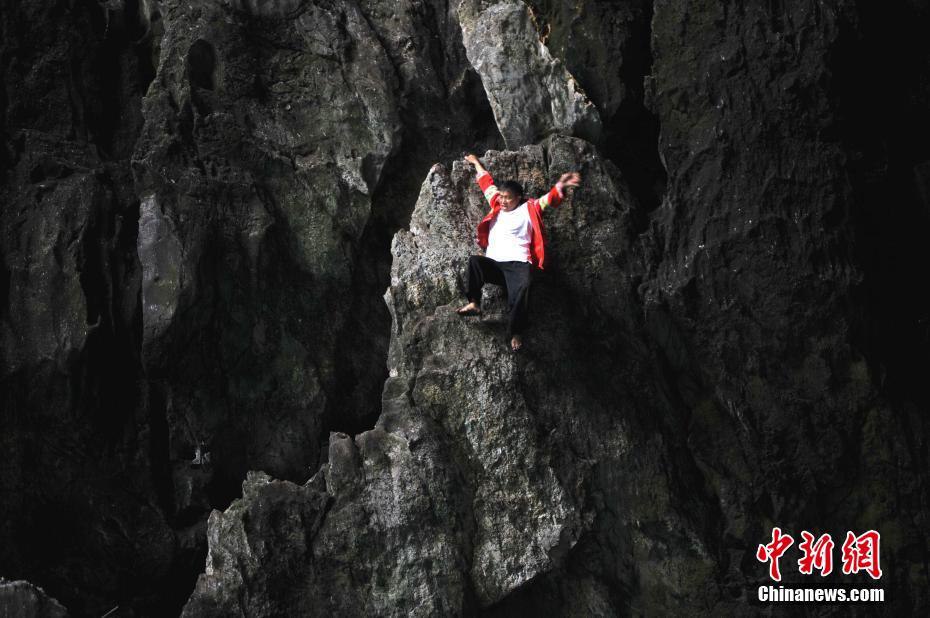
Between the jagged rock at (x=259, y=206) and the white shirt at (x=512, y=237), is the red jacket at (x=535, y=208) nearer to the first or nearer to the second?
the white shirt at (x=512, y=237)

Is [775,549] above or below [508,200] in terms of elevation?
below

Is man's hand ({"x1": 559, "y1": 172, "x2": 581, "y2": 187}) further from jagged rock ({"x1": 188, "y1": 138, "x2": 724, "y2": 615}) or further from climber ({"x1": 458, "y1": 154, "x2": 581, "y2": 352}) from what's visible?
jagged rock ({"x1": 188, "y1": 138, "x2": 724, "y2": 615})

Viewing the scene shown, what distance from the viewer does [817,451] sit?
1157 cm

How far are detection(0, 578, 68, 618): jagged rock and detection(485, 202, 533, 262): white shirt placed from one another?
6.92 m

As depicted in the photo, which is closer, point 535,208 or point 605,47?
point 535,208

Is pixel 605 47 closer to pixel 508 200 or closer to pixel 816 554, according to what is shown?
pixel 508 200

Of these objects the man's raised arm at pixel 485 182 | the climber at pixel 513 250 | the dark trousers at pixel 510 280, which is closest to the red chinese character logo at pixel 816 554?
the climber at pixel 513 250

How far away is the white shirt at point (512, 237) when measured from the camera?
1156 cm

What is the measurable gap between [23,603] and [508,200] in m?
7.65

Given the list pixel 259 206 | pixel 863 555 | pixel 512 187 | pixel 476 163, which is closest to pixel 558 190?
pixel 512 187

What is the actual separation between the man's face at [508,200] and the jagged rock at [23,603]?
7381 mm

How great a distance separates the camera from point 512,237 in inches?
458

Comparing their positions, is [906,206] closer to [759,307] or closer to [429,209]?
[759,307]

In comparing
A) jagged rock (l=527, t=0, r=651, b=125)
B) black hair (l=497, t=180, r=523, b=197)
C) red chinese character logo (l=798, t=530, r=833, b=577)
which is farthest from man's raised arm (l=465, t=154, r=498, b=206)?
red chinese character logo (l=798, t=530, r=833, b=577)
